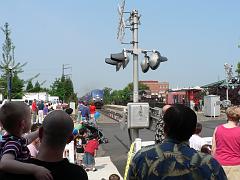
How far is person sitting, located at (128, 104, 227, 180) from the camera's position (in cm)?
281

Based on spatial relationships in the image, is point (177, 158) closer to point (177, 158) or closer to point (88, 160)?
point (177, 158)

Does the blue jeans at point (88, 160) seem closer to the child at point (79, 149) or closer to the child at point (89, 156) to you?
the child at point (89, 156)

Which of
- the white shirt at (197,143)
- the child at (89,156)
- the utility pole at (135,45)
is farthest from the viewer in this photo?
the child at (89,156)

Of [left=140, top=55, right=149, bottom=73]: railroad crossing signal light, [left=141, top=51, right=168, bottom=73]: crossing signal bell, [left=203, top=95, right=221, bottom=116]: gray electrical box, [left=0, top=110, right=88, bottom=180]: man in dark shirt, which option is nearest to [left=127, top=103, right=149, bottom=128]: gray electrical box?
[left=141, top=51, right=168, bottom=73]: crossing signal bell

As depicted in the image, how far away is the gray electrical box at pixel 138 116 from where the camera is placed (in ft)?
31.1

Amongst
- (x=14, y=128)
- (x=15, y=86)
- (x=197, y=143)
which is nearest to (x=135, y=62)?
(x=197, y=143)

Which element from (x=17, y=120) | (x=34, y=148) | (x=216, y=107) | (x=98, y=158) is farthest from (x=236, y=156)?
(x=216, y=107)

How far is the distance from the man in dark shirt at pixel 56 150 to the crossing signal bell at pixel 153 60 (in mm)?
7392

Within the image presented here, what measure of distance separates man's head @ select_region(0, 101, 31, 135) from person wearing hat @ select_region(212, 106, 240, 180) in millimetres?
2936

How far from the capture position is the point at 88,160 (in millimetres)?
11461

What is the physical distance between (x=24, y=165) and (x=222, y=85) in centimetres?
4654

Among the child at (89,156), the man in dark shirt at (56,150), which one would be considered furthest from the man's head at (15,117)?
the child at (89,156)

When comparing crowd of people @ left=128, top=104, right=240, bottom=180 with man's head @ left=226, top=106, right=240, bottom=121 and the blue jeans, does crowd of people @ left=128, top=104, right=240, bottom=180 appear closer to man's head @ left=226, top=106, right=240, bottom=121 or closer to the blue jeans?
man's head @ left=226, top=106, right=240, bottom=121

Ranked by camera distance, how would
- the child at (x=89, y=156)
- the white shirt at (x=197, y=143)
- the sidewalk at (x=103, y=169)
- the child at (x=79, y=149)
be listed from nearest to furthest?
the white shirt at (x=197, y=143)
the sidewalk at (x=103, y=169)
the child at (x=89, y=156)
the child at (x=79, y=149)
